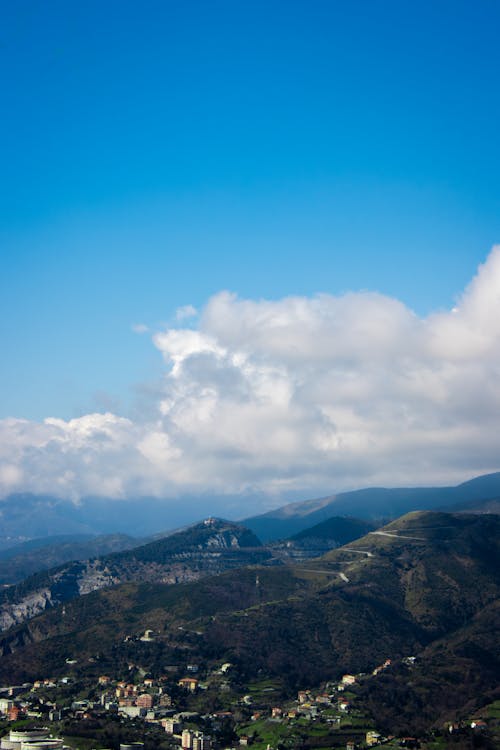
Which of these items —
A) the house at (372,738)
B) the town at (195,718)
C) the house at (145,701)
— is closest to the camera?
the town at (195,718)

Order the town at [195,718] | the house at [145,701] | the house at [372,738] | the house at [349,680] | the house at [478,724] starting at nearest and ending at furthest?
the town at [195,718]
the house at [372,738]
the house at [478,724]
the house at [145,701]
the house at [349,680]

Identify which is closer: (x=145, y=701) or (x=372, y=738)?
(x=372, y=738)

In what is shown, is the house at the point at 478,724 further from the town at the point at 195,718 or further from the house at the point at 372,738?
the house at the point at 372,738

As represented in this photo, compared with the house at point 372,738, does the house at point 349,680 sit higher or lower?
higher

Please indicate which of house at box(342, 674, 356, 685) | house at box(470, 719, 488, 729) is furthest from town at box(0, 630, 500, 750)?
house at box(342, 674, 356, 685)

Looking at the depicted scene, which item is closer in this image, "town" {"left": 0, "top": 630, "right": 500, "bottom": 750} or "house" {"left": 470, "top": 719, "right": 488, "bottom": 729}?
"town" {"left": 0, "top": 630, "right": 500, "bottom": 750}

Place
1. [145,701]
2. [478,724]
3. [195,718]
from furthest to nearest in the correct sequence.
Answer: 1. [145,701]
2. [195,718]
3. [478,724]

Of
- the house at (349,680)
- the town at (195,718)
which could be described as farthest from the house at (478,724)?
the house at (349,680)

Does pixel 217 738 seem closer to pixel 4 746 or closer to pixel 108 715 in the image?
pixel 108 715

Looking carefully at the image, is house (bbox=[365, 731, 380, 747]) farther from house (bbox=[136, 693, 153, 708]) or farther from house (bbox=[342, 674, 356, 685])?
house (bbox=[136, 693, 153, 708])

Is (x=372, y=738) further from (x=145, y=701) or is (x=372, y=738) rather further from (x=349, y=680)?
(x=349, y=680)

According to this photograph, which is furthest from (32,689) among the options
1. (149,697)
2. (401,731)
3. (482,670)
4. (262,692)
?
(482,670)

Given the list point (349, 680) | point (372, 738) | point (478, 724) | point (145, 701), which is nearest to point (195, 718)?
point (145, 701)

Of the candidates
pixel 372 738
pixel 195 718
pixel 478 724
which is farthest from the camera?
pixel 195 718
